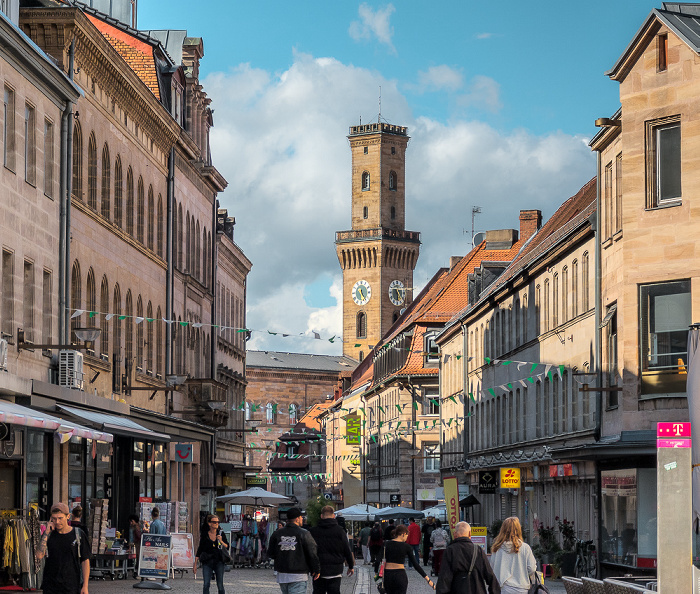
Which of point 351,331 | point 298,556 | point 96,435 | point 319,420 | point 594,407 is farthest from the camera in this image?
point 351,331

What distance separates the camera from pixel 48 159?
1232 inches

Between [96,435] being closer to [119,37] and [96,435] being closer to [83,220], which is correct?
[83,220]

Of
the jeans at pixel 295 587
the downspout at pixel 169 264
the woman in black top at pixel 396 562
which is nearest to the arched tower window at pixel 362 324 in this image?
the downspout at pixel 169 264

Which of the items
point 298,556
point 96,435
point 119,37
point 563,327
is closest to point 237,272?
A: point 119,37

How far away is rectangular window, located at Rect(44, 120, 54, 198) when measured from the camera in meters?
31.1

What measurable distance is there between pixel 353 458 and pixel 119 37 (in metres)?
60.9

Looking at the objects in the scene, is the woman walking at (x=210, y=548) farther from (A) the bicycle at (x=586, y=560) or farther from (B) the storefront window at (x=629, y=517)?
(A) the bicycle at (x=586, y=560)

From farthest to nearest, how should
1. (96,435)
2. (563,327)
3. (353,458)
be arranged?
(353,458)
(563,327)
(96,435)

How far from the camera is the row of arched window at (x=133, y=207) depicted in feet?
116

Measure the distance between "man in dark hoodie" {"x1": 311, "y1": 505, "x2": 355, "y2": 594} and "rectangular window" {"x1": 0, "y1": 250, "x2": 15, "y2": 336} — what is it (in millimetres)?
11209

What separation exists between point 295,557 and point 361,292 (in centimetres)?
13417

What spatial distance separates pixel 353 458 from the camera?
103 metres

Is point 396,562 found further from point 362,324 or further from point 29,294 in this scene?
point 362,324

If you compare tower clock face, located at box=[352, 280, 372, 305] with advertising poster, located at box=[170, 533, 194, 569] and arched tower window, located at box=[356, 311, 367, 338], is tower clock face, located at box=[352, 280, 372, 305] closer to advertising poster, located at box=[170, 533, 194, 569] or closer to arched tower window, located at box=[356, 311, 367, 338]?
arched tower window, located at box=[356, 311, 367, 338]
